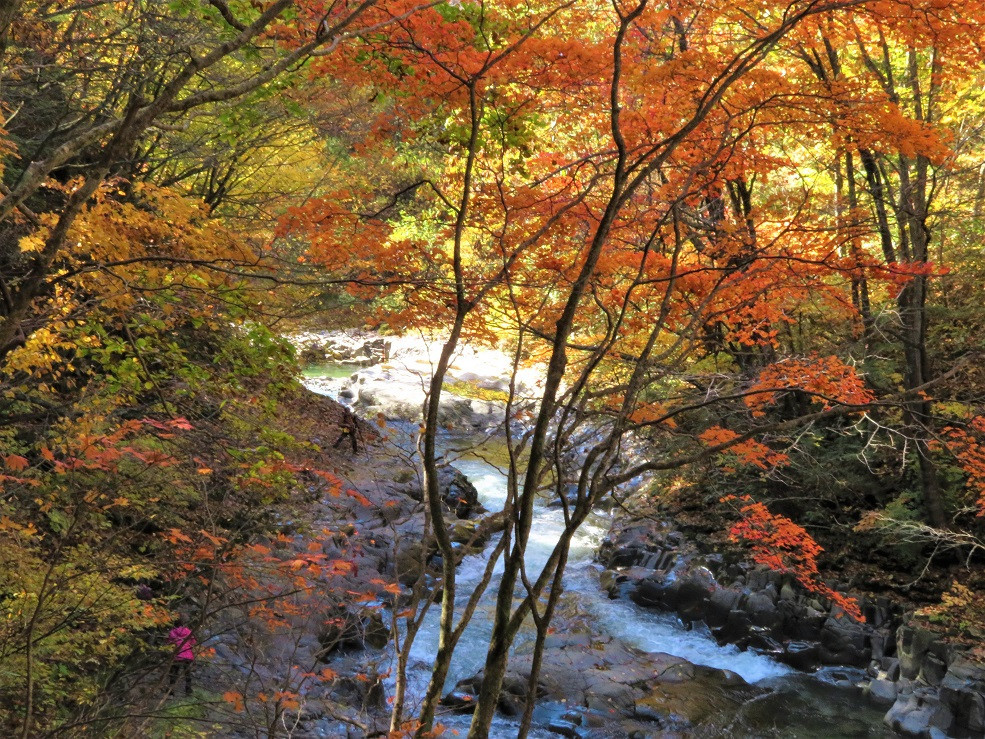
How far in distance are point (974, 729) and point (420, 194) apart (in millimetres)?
9891

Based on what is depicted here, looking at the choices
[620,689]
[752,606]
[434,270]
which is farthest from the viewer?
[752,606]

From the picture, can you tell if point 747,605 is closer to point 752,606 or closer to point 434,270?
point 752,606

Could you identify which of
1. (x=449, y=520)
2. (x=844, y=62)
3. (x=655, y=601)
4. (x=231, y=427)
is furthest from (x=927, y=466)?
(x=231, y=427)

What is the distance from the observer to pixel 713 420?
11789mm

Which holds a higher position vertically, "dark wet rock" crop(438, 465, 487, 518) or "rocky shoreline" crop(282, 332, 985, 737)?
"dark wet rock" crop(438, 465, 487, 518)

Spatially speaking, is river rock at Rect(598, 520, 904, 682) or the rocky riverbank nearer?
the rocky riverbank

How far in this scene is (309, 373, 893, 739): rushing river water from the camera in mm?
8102

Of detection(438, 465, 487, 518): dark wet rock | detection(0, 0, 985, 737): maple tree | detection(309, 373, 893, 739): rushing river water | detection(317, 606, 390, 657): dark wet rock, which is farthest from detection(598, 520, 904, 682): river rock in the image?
detection(317, 606, 390, 657): dark wet rock

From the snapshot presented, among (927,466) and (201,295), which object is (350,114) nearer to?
(201,295)

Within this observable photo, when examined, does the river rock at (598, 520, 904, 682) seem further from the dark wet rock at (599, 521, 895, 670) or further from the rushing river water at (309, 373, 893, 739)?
the rushing river water at (309, 373, 893, 739)

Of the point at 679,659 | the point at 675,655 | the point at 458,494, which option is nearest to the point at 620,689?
the point at 679,659

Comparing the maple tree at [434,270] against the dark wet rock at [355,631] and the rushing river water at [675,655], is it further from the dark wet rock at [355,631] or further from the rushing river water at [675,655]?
the rushing river water at [675,655]

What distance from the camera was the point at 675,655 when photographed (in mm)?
9758

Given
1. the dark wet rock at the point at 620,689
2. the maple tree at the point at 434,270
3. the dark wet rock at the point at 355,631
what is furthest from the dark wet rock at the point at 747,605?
the dark wet rock at the point at 355,631
